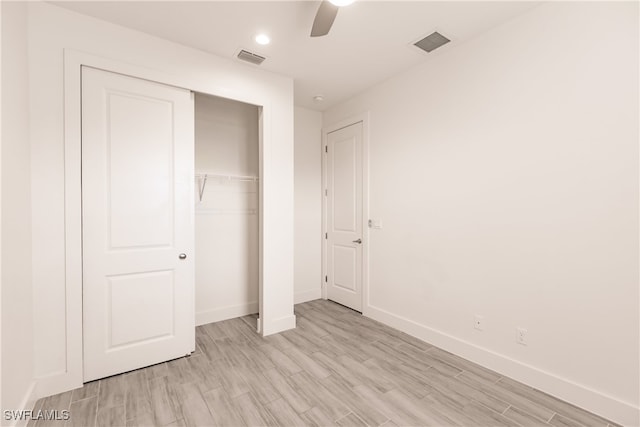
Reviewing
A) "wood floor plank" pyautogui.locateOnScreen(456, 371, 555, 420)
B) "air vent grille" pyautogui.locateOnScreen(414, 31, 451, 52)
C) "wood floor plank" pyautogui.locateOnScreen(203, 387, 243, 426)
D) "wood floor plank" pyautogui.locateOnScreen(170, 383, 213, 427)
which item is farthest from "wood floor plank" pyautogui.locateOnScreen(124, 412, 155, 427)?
"air vent grille" pyautogui.locateOnScreen(414, 31, 451, 52)

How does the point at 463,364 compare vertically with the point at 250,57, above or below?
below

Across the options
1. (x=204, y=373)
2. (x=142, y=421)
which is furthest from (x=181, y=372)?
(x=142, y=421)

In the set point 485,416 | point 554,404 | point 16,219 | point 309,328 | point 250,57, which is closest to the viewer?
point 16,219

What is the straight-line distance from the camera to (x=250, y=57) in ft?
9.13

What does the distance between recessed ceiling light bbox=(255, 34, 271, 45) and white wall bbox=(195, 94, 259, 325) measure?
986 millimetres

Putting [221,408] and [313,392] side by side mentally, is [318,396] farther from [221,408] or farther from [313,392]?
[221,408]

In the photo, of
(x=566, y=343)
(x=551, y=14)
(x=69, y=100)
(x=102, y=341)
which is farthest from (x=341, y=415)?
(x=551, y=14)

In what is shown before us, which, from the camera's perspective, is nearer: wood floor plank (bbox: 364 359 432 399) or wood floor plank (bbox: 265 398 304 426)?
wood floor plank (bbox: 265 398 304 426)

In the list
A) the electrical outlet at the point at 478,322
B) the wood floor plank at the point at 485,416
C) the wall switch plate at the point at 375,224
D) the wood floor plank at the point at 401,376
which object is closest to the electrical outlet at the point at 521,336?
the electrical outlet at the point at 478,322

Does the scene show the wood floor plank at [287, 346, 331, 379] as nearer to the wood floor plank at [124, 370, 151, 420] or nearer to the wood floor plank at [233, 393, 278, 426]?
the wood floor plank at [233, 393, 278, 426]

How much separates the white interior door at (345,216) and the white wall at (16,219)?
3.06 meters

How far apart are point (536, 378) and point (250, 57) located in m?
3.63

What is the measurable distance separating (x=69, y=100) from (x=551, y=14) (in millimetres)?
3566

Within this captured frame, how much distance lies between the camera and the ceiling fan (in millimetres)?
1711
